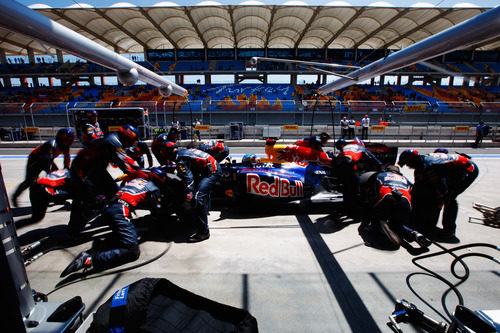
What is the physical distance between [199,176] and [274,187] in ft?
4.34

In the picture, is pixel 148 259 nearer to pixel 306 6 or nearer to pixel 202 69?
pixel 306 6

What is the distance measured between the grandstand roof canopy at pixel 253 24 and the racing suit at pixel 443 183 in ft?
87.6

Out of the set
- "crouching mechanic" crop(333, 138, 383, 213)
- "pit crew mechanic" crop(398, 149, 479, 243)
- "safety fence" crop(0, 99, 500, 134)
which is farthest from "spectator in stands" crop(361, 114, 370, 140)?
"pit crew mechanic" crop(398, 149, 479, 243)

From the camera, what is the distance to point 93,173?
4.03m

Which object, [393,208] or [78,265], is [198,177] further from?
[393,208]

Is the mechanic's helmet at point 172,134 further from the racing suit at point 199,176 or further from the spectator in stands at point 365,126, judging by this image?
the spectator in stands at point 365,126

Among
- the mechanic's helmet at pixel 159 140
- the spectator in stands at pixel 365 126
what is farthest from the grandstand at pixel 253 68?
the mechanic's helmet at pixel 159 140

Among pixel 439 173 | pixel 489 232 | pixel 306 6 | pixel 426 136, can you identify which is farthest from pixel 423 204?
pixel 306 6

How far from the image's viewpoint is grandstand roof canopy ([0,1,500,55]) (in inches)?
1000

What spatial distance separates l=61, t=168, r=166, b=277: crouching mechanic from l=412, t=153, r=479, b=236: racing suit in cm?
401

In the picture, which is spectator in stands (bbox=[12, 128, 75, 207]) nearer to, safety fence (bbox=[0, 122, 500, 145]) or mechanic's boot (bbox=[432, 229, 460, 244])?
mechanic's boot (bbox=[432, 229, 460, 244])

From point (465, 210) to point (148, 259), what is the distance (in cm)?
577

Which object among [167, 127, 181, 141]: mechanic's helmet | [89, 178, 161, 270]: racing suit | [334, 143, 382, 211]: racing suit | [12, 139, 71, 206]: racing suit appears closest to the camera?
[89, 178, 161, 270]: racing suit

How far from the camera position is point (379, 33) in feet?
105
